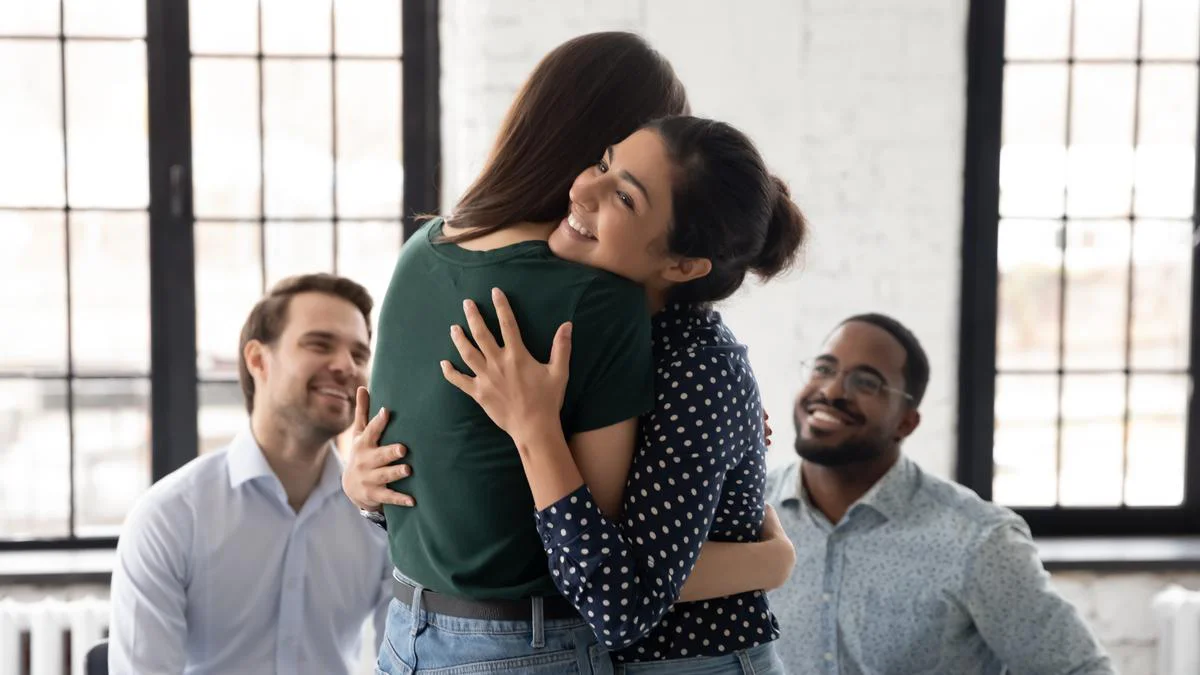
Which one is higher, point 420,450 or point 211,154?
point 211,154

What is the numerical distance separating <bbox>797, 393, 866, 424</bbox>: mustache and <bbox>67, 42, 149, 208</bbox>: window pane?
2.05 m

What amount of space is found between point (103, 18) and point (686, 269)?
2.85 metres

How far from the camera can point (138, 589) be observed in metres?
2.46

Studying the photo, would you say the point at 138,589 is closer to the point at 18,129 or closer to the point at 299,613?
the point at 299,613

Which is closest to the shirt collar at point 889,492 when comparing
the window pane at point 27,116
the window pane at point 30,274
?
the window pane at point 30,274

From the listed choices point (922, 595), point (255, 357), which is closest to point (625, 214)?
point (922, 595)

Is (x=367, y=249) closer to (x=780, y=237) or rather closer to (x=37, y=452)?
(x=37, y=452)

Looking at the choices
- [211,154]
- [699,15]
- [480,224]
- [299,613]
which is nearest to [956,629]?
[299,613]

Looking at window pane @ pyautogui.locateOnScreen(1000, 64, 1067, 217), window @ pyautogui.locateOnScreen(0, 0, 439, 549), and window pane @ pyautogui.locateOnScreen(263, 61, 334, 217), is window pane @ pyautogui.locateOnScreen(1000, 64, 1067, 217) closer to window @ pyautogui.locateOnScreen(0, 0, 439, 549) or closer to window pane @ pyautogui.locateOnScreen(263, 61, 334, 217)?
window @ pyautogui.locateOnScreen(0, 0, 439, 549)

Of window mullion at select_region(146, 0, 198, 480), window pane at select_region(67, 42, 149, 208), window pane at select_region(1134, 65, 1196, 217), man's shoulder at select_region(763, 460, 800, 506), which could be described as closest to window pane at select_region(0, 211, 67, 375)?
window pane at select_region(67, 42, 149, 208)

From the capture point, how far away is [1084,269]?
379 cm

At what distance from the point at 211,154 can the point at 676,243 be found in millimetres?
2668

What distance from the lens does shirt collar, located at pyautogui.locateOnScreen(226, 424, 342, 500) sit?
261 cm

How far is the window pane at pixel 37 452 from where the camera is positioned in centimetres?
367
